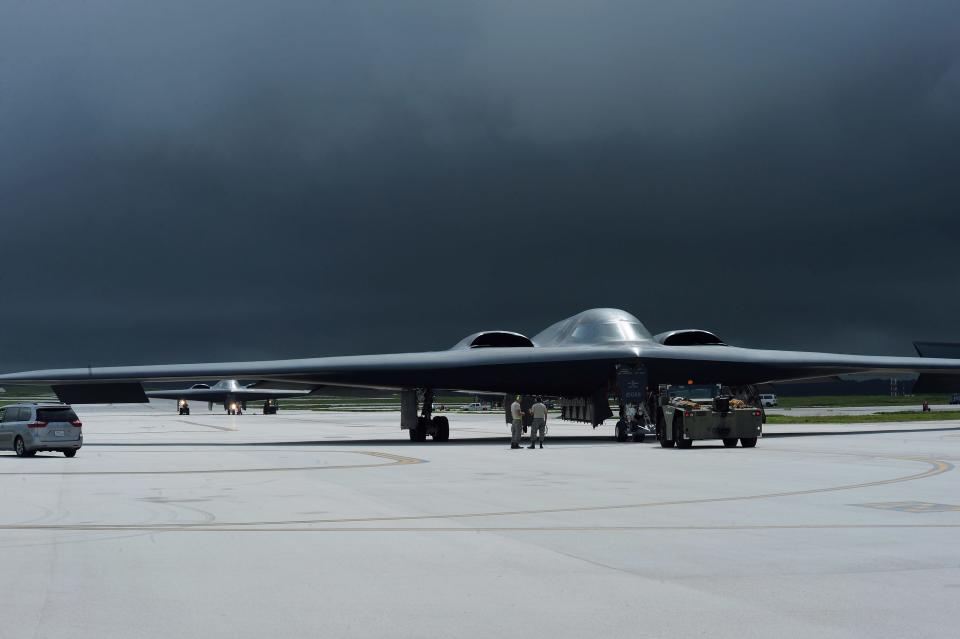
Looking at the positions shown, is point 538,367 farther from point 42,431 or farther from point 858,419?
point 858,419

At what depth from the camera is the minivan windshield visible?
26438 mm

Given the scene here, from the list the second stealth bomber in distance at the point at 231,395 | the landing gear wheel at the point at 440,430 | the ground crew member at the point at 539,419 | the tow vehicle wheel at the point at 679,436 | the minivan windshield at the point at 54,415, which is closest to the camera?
the minivan windshield at the point at 54,415

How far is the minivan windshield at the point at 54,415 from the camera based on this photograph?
26.4m

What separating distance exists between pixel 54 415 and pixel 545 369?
14.9 m

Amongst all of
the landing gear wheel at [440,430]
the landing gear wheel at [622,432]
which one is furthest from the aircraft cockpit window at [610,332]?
the landing gear wheel at [440,430]

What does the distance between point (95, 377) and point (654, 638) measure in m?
30.4

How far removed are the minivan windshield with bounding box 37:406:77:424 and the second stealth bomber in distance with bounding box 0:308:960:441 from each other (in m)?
5.40

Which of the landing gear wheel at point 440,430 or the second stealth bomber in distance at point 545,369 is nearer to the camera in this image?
the second stealth bomber in distance at point 545,369

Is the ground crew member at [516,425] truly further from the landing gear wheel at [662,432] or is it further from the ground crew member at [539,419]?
the landing gear wheel at [662,432]

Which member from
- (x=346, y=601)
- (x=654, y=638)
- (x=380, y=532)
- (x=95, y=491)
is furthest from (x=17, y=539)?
(x=654, y=638)

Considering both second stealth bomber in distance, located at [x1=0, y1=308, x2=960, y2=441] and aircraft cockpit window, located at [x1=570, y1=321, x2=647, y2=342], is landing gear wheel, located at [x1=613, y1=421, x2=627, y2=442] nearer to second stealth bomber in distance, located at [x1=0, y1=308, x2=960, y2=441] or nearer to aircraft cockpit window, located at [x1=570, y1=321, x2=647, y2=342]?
second stealth bomber in distance, located at [x1=0, y1=308, x2=960, y2=441]

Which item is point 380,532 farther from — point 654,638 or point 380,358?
point 380,358

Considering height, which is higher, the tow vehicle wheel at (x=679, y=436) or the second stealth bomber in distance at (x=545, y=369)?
the second stealth bomber in distance at (x=545, y=369)

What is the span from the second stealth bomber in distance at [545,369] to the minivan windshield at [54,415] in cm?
540
